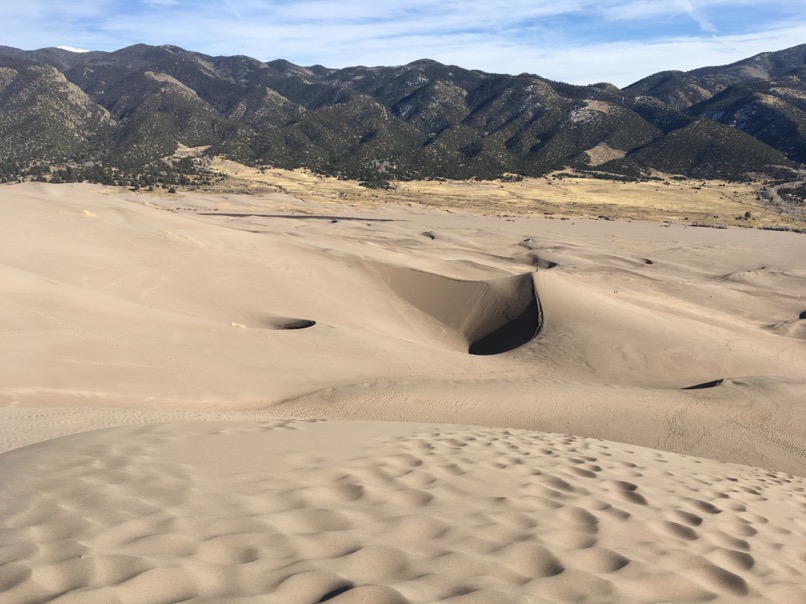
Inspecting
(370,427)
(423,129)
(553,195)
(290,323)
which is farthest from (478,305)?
(423,129)

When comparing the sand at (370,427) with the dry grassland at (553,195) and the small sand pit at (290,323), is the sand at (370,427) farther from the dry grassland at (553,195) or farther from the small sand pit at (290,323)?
the dry grassland at (553,195)

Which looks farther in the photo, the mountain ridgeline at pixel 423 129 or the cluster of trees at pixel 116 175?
the mountain ridgeline at pixel 423 129

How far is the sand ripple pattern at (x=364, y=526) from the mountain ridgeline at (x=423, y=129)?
2353 inches

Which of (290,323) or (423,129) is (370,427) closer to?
(290,323)

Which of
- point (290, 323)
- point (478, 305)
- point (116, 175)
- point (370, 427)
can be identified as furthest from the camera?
point (116, 175)

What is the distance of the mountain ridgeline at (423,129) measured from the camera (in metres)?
76.2

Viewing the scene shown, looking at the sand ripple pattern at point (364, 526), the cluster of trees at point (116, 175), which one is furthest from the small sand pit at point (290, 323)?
the cluster of trees at point (116, 175)

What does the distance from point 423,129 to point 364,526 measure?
382 feet

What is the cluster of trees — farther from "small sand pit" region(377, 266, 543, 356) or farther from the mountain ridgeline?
"small sand pit" region(377, 266, 543, 356)

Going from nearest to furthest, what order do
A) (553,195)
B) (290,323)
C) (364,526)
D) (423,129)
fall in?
(364,526) → (290,323) → (553,195) → (423,129)

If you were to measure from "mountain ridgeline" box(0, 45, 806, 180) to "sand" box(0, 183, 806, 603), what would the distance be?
50.5 metres

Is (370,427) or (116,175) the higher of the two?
(116,175)

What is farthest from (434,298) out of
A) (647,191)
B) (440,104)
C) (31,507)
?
(440,104)

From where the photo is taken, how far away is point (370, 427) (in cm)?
604
